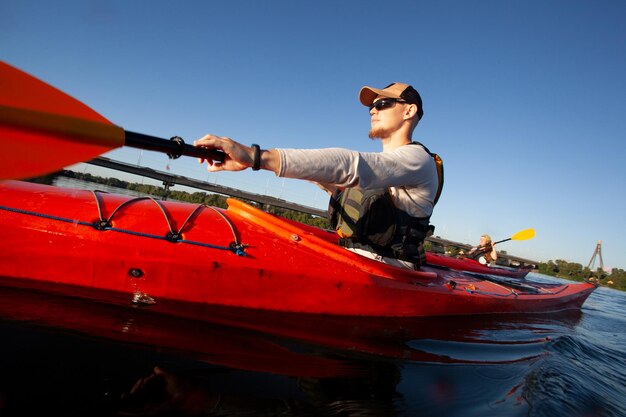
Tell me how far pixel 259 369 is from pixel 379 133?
7.16 ft

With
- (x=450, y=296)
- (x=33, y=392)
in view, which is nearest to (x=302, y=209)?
(x=450, y=296)

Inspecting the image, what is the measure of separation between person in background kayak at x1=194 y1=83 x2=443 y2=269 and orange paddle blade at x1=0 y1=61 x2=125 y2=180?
0.54 m

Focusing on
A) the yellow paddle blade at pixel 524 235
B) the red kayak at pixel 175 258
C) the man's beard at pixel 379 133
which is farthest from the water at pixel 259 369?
the yellow paddle blade at pixel 524 235

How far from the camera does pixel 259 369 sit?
5.14 feet

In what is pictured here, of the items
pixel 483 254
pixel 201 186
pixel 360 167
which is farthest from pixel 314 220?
pixel 360 167

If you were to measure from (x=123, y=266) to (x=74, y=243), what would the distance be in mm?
341

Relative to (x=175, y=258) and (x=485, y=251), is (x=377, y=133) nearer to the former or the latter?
(x=175, y=258)

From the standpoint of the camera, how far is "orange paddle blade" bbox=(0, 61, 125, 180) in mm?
1349

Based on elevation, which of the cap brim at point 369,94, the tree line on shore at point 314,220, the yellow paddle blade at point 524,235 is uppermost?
the cap brim at point 369,94

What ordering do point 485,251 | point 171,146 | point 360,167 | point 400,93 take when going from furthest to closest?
point 485,251, point 400,93, point 360,167, point 171,146

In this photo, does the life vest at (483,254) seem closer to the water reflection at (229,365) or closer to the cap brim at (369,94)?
the water reflection at (229,365)

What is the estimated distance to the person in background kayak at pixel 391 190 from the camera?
2.02 m

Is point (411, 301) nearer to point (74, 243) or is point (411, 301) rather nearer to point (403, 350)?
point (403, 350)

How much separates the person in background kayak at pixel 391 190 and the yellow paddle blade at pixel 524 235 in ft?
28.3
